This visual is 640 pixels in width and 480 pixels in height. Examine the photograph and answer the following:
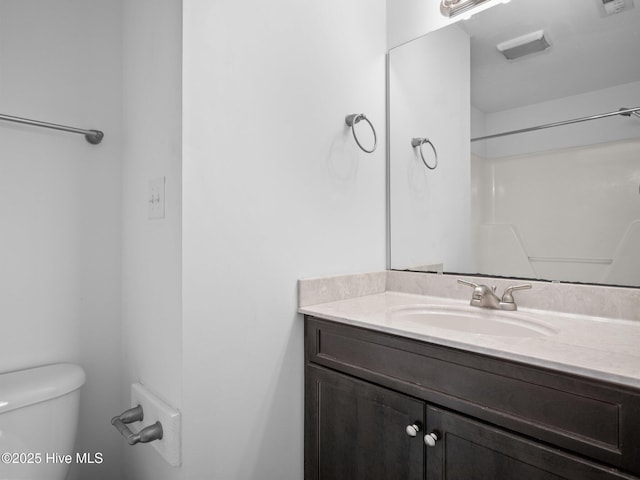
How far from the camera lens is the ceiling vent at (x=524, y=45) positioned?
1255 mm

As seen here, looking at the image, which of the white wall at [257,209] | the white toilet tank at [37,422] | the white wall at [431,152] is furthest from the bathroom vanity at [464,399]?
the white toilet tank at [37,422]

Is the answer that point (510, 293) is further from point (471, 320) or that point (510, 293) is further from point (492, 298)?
point (471, 320)

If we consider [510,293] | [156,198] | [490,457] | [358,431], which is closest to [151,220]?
[156,198]

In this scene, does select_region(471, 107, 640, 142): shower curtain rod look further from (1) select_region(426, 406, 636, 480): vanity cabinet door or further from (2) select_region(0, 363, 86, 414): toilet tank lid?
(2) select_region(0, 363, 86, 414): toilet tank lid

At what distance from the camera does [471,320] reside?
121 cm

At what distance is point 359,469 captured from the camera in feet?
3.43

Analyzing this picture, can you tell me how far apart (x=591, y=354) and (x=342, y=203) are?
90cm

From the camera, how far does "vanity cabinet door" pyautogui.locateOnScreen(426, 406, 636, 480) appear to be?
2.26ft

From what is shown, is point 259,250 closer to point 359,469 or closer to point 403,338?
point 403,338

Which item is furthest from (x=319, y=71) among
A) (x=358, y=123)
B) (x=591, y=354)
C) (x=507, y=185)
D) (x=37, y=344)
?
(x=37, y=344)

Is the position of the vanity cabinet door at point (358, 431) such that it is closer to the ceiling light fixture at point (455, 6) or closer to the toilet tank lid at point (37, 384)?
the toilet tank lid at point (37, 384)

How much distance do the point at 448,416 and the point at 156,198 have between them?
99 centimetres

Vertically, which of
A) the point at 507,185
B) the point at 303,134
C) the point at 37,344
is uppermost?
the point at 303,134

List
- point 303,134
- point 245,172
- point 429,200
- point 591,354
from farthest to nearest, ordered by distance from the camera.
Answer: point 429,200 → point 303,134 → point 245,172 → point 591,354
